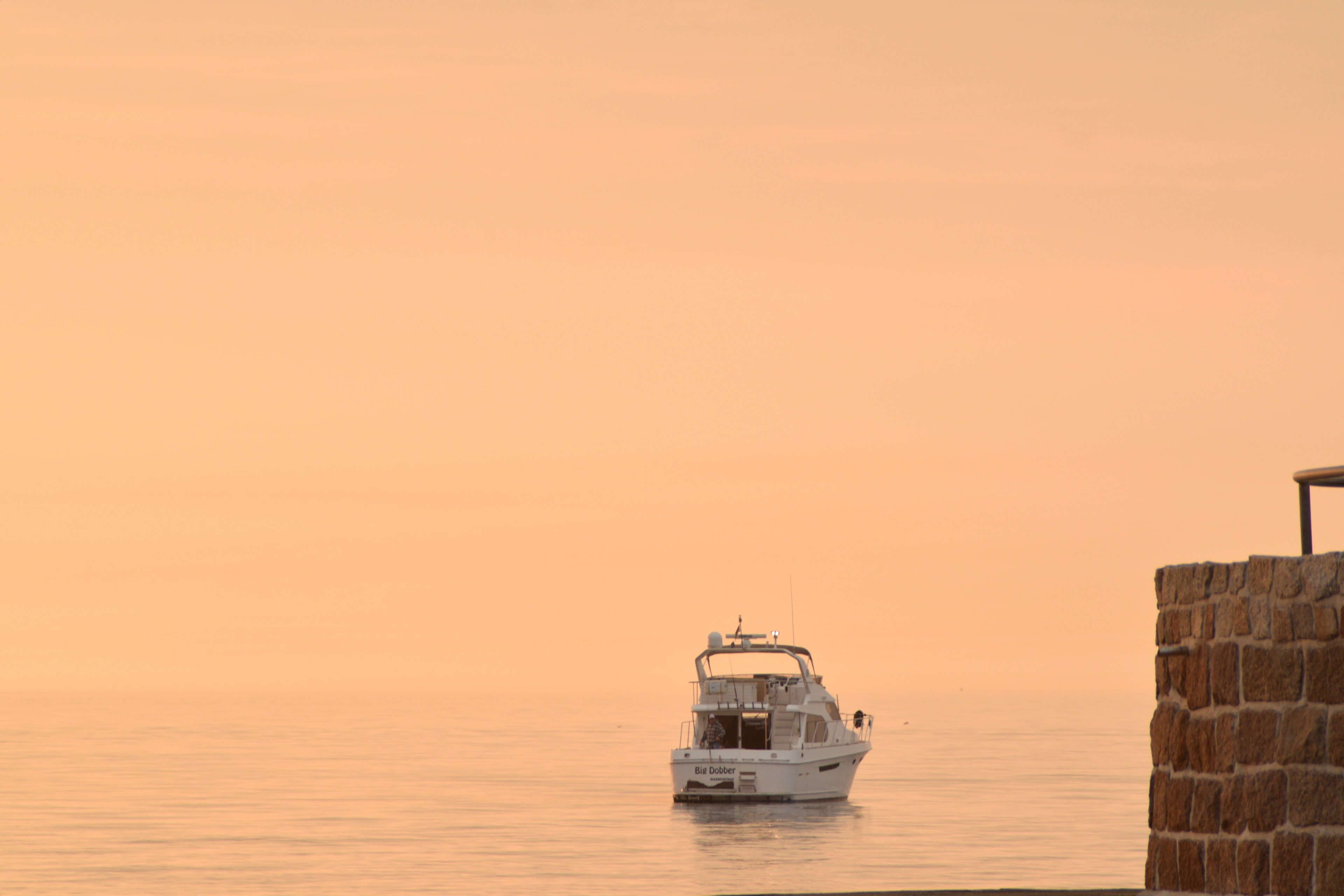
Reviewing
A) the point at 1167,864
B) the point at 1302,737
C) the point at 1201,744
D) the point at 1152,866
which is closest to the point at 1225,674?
the point at 1201,744

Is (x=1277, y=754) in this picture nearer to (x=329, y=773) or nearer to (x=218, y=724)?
(x=329, y=773)

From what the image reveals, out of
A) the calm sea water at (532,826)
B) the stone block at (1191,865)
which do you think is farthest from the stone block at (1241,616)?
the calm sea water at (532,826)

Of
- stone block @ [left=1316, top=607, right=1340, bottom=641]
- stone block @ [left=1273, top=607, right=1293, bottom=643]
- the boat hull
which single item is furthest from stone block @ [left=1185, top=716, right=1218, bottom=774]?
the boat hull

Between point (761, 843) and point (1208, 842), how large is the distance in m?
40.6

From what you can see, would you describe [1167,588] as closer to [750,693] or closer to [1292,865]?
[1292,865]

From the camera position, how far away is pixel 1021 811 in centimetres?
6406

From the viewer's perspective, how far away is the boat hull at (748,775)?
2007 inches

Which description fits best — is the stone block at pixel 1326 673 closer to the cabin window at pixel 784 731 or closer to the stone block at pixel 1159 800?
the stone block at pixel 1159 800

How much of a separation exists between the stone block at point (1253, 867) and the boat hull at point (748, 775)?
4111 cm

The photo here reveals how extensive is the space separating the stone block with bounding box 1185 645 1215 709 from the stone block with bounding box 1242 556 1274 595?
16.9 inches

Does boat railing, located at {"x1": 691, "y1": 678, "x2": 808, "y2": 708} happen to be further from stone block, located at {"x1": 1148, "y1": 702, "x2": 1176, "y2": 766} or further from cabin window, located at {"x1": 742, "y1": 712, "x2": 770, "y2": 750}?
stone block, located at {"x1": 1148, "y1": 702, "x2": 1176, "y2": 766}

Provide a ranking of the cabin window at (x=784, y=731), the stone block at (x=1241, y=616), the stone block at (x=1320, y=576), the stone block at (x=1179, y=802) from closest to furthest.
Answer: the stone block at (x=1320, y=576)
the stone block at (x=1241, y=616)
the stone block at (x=1179, y=802)
the cabin window at (x=784, y=731)

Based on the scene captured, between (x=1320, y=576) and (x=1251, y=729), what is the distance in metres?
1.01

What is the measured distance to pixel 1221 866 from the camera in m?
10.3
